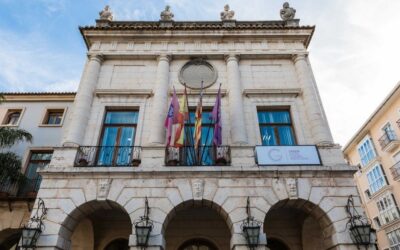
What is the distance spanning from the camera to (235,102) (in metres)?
11.2

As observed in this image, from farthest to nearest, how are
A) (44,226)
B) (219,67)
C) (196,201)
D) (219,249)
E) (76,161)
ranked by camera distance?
(219,67) → (219,249) → (76,161) → (196,201) → (44,226)

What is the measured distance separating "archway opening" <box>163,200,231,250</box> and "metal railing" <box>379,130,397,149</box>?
1969cm

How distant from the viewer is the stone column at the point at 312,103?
34.1ft

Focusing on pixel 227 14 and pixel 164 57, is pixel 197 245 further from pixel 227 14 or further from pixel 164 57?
pixel 227 14

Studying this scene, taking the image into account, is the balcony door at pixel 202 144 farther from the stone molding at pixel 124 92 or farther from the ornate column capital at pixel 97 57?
the ornate column capital at pixel 97 57

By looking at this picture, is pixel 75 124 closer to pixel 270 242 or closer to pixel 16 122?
pixel 16 122

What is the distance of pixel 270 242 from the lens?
1082cm

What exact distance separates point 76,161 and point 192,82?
595 cm

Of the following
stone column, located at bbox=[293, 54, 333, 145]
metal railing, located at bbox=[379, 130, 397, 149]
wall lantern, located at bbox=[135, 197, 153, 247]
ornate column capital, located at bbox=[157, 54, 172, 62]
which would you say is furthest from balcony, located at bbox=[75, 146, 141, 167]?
metal railing, located at bbox=[379, 130, 397, 149]

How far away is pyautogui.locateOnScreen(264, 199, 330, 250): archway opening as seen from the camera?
1029cm

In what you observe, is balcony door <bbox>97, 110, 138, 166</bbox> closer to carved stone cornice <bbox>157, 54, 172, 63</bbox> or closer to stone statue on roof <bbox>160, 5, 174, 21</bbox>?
carved stone cornice <bbox>157, 54, 172, 63</bbox>

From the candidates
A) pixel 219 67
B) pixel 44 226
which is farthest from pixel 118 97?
pixel 44 226

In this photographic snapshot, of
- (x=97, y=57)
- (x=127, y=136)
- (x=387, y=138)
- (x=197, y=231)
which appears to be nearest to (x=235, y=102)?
(x=127, y=136)

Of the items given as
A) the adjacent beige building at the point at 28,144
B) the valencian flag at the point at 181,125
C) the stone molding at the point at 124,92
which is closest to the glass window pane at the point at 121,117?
the stone molding at the point at 124,92
